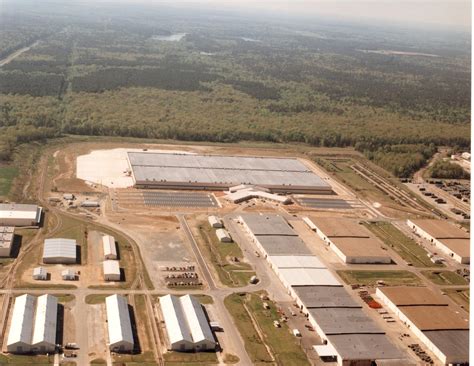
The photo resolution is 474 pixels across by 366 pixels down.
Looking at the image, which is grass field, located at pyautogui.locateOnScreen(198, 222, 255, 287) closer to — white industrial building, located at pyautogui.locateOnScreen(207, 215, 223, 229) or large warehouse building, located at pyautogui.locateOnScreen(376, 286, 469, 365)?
white industrial building, located at pyautogui.locateOnScreen(207, 215, 223, 229)

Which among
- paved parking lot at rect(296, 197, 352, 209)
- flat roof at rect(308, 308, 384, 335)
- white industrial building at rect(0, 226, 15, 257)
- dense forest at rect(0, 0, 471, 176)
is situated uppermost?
dense forest at rect(0, 0, 471, 176)

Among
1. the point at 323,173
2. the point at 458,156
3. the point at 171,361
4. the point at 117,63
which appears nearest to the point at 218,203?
the point at 323,173

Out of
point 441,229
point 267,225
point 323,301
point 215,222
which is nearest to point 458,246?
point 441,229

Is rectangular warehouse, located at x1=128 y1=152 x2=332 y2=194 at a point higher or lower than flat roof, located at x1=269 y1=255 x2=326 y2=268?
higher

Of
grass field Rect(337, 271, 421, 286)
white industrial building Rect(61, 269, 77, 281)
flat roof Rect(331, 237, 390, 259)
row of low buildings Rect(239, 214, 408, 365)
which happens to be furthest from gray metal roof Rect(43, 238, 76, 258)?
flat roof Rect(331, 237, 390, 259)

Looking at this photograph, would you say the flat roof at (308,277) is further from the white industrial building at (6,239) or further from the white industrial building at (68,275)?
the white industrial building at (6,239)
